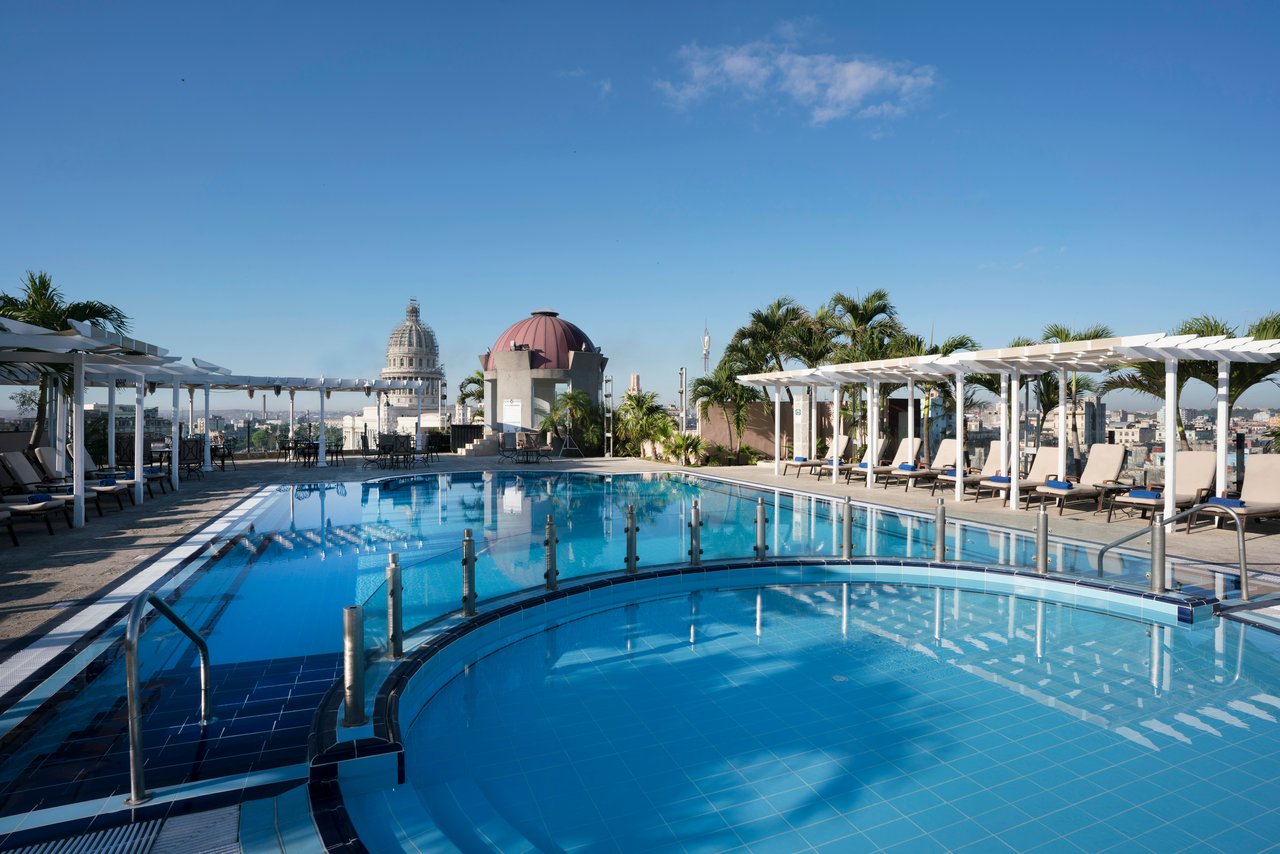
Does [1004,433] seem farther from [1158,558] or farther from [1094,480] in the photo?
[1158,558]

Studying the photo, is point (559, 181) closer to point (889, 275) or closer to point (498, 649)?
point (889, 275)

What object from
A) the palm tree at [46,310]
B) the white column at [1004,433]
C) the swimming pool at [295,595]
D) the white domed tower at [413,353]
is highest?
the white domed tower at [413,353]

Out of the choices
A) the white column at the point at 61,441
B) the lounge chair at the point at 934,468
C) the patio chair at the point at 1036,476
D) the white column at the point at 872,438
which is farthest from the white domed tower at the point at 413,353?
the patio chair at the point at 1036,476

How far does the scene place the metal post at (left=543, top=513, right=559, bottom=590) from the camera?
6.33m

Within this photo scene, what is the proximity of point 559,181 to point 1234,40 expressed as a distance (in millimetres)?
13638

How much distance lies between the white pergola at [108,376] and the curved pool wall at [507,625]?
19.9 feet

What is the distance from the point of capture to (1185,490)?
32.5 feet

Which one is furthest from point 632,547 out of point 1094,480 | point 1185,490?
point 1185,490

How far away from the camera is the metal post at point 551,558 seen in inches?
249

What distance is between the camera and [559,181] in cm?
Answer: 1822

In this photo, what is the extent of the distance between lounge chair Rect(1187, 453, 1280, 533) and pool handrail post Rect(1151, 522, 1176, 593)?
12.3ft

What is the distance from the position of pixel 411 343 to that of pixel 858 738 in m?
108

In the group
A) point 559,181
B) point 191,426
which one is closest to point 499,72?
point 559,181

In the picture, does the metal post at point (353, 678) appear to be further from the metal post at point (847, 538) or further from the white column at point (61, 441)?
the white column at point (61, 441)
